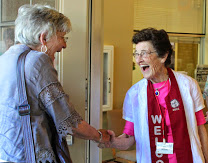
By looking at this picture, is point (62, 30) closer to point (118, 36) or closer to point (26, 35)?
point (26, 35)

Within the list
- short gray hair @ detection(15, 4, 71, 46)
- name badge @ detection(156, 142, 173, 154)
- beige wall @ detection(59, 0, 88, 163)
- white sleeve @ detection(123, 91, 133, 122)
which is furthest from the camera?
beige wall @ detection(59, 0, 88, 163)

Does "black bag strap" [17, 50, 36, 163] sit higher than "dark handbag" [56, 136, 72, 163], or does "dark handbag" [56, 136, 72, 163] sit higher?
"black bag strap" [17, 50, 36, 163]

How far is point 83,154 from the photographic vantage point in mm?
2768

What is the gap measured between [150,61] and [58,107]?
86 centimetres

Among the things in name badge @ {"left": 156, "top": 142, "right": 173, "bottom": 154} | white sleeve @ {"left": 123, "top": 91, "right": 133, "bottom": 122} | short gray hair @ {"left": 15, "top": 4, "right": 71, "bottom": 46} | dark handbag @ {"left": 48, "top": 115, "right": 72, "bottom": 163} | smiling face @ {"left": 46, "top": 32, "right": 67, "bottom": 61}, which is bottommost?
name badge @ {"left": 156, "top": 142, "right": 173, "bottom": 154}

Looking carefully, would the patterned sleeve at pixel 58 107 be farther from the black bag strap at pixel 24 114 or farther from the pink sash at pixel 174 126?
the pink sash at pixel 174 126

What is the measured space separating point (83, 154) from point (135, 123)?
847 millimetres

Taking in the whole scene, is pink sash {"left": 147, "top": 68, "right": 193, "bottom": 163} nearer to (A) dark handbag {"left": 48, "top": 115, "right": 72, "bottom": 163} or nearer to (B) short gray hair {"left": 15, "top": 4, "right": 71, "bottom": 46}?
(A) dark handbag {"left": 48, "top": 115, "right": 72, "bottom": 163}

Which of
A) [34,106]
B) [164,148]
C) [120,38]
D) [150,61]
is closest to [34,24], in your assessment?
[34,106]

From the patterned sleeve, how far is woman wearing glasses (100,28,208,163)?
0.69 metres

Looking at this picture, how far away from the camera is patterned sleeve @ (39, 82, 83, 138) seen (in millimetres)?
1522

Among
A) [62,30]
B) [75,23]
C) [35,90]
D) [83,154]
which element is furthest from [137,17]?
[35,90]

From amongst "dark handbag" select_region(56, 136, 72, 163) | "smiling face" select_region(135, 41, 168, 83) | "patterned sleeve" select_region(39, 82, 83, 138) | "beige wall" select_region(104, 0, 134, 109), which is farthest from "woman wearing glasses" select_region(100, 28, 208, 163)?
"beige wall" select_region(104, 0, 134, 109)

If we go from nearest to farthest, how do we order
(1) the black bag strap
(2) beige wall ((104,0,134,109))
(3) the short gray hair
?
(1) the black bag strap, (3) the short gray hair, (2) beige wall ((104,0,134,109))
